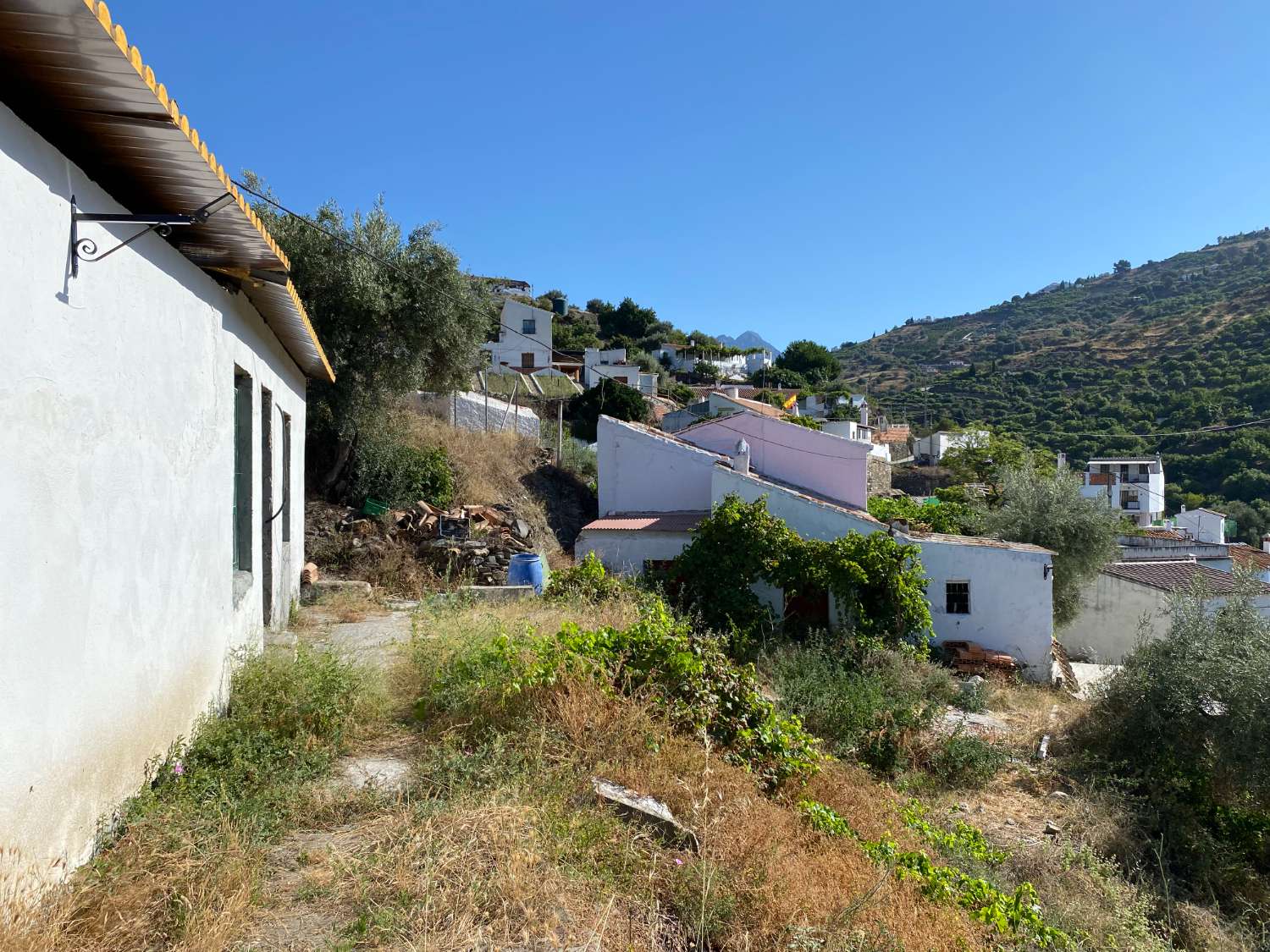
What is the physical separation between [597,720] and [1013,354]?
83706 millimetres

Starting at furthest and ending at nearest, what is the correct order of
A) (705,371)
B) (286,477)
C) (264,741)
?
(705,371)
(286,477)
(264,741)

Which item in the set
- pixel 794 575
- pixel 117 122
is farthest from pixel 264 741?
pixel 794 575

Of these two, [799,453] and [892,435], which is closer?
[799,453]

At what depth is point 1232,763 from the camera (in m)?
9.20

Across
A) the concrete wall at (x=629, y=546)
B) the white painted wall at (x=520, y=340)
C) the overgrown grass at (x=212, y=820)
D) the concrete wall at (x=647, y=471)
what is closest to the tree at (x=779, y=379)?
the white painted wall at (x=520, y=340)

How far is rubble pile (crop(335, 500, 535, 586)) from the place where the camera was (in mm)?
13992

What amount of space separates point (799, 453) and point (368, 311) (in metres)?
11.1

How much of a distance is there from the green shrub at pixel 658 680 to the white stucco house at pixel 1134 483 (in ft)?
119

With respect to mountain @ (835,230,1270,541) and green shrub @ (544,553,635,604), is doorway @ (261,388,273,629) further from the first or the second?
mountain @ (835,230,1270,541)

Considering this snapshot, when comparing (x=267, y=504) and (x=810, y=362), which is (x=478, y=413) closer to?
(x=267, y=504)

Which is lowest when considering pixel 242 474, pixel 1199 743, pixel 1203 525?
pixel 1199 743

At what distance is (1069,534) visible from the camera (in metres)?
18.5

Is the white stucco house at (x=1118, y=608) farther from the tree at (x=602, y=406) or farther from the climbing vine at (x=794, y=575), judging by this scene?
the tree at (x=602, y=406)

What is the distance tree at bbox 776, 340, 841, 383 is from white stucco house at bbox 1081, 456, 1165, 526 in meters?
24.8
